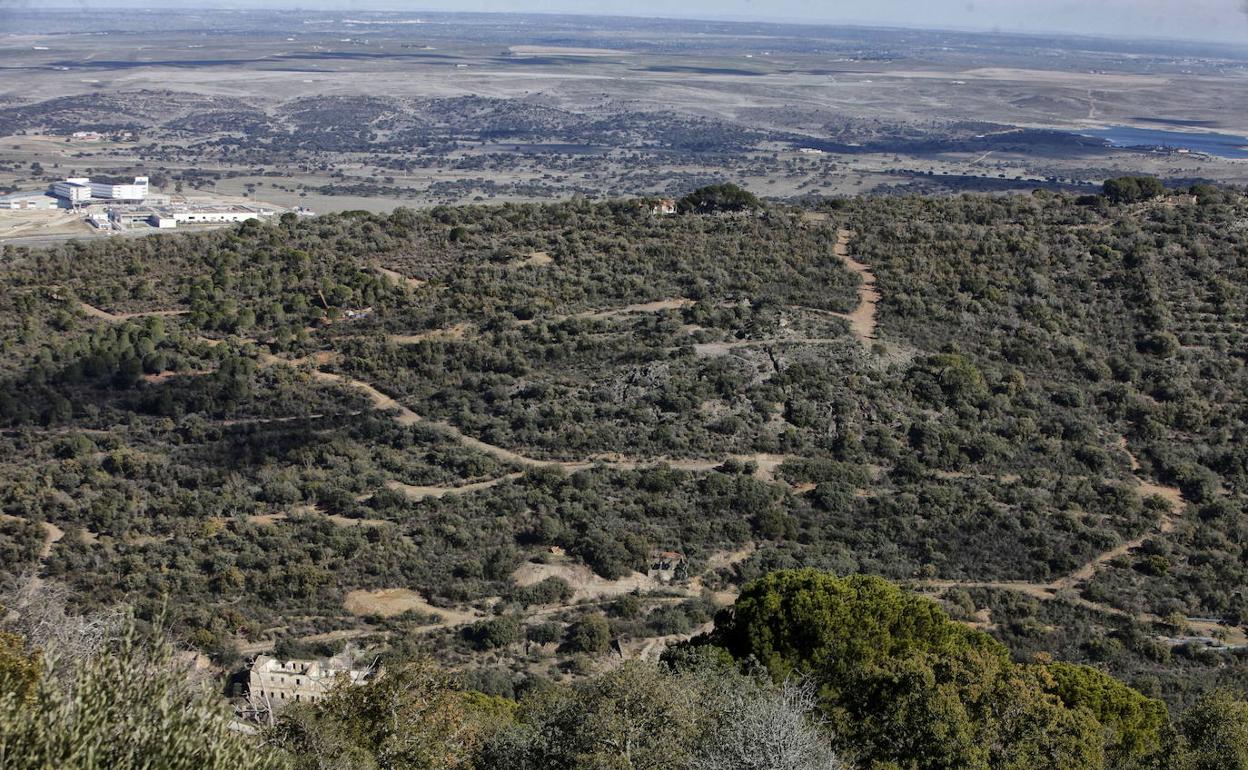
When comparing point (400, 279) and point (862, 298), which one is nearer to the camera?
point (862, 298)

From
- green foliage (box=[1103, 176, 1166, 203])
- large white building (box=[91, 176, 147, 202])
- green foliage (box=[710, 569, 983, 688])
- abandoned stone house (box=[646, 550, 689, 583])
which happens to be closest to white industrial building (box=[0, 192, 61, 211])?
large white building (box=[91, 176, 147, 202])

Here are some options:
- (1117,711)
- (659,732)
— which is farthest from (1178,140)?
(659,732)

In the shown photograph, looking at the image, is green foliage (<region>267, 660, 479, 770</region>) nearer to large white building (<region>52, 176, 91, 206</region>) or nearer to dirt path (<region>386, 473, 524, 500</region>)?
dirt path (<region>386, 473, 524, 500</region>)

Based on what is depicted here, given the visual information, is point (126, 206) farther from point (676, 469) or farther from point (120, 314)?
point (676, 469)

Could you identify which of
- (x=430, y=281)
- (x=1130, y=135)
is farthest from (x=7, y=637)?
(x=1130, y=135)

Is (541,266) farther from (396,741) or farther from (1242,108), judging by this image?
(1242,108)

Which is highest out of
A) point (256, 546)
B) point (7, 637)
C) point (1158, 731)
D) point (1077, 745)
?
point (7, 637)
